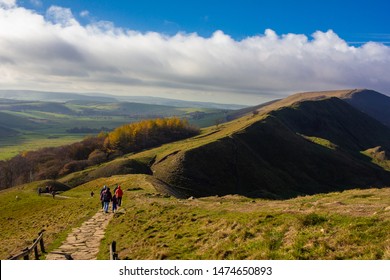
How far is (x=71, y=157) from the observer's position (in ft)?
566

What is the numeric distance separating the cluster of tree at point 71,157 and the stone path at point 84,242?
4454 inches

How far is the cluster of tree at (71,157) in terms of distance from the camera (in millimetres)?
142625

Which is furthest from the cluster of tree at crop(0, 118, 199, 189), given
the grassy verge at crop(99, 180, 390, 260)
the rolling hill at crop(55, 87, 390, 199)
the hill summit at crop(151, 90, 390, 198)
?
the grassy verge at crop(99, 180, 390, 260)

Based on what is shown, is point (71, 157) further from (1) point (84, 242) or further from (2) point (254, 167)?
(1) point (84, 242)

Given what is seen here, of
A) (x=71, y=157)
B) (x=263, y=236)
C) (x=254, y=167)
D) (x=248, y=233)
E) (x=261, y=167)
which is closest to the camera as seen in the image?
(x=263, y=236)

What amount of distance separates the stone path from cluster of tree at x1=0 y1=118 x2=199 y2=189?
11314cm

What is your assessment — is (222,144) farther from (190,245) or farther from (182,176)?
(190,245)

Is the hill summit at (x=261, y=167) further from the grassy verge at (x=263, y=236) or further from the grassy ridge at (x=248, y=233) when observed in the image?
the grassy verge at (x=263, y=236)

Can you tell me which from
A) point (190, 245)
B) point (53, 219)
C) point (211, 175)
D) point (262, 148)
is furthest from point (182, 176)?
point (190, 245)

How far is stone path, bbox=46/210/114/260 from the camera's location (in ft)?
68.4

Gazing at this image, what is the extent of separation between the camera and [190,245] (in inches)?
762

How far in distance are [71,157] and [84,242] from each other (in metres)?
159

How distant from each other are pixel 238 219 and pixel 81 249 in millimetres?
10906

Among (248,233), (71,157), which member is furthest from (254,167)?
(248,233)
